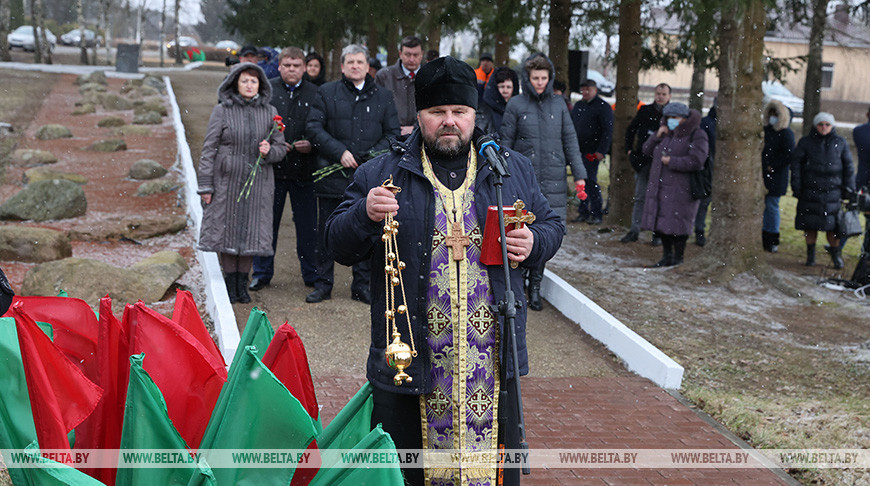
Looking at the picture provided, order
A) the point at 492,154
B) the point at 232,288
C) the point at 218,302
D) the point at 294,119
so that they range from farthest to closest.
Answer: the point at 294,119 → the point at 232,288 → the point at 218,302 → the point at 492,154

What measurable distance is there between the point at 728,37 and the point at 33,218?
30.0 ft

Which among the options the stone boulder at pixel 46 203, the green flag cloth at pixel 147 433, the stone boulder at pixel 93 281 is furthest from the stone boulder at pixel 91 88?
the green flag cloth at pixel 147 433

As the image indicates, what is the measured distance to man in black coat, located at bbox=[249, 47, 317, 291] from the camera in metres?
8.64

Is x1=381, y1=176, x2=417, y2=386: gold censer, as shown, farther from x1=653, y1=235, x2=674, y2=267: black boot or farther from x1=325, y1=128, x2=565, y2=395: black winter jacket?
x1=653, y1=235, x2=674, y2=267: black boot

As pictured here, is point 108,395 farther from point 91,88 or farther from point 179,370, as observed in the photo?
point 91,88

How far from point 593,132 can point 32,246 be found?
27.5 feet

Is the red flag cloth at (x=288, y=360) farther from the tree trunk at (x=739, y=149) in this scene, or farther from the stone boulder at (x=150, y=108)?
the stone boulder at (x=150, y=108)

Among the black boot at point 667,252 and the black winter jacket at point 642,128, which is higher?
the black winter jacket at point 642,128

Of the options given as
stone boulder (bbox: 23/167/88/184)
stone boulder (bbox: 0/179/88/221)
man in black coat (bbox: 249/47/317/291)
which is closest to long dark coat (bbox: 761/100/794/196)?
man in black coat (bbox: 249/47/317/291)

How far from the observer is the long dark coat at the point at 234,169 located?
795 cm

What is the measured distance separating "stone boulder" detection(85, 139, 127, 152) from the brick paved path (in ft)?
46.0

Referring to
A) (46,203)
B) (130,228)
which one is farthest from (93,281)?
(46,203)

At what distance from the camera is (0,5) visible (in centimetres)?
3931

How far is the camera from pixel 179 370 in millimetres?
2863
